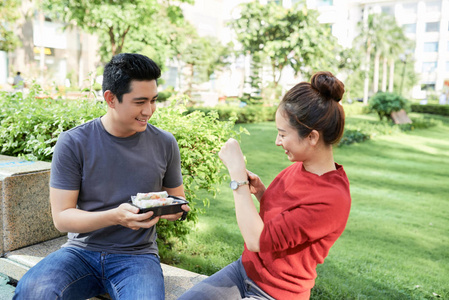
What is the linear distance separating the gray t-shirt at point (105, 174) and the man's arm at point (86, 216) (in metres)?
0.06

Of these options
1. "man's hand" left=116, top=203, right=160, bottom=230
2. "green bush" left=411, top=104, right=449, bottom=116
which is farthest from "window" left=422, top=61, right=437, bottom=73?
"man's hand" left=116, top=203, right=160, bottom=230

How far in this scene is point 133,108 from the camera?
7.04 feet

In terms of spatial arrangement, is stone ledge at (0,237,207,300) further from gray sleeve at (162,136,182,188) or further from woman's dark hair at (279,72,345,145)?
woman's dark hair at (279,72,345,145)

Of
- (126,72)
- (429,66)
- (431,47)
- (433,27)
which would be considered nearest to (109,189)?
(126,72)

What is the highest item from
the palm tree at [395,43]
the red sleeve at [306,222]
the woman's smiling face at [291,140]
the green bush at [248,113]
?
the palm tree at [395,43]

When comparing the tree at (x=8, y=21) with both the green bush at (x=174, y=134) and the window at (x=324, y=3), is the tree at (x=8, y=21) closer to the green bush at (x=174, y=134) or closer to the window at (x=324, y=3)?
the green bush at (x=174, y=134)

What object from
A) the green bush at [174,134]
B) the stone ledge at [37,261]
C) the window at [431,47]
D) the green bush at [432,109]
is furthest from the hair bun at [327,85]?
the window at [431,47]

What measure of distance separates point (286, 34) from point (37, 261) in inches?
572

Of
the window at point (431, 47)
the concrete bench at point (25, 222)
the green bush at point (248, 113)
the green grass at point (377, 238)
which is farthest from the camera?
the window at point (431, 47)

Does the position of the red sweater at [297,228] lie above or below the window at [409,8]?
below

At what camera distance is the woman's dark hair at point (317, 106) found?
5.48 ft

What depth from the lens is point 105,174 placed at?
2.16m

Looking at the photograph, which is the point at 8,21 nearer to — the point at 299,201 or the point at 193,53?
the point at 193,53

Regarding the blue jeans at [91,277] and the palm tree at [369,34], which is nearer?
the blue jeans at [91,277]
